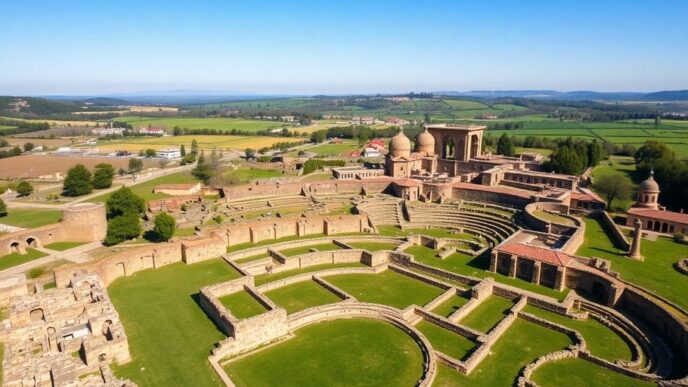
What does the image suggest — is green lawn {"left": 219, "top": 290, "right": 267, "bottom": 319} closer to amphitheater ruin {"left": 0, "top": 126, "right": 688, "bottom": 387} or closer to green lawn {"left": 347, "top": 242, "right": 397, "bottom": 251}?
amphitheater ruin {"left": 0, "top": 126, "right": 688, "bottom": 387}

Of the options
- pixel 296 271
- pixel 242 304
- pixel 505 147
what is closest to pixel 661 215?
pixel 296 271

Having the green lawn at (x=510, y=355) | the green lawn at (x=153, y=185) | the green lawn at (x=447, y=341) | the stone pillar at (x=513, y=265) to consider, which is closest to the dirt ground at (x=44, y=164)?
the green lawn at (x=153, y=185)

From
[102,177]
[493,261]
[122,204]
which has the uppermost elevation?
[122,204]

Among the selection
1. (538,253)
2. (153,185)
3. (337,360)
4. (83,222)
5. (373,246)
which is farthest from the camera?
(153,185)

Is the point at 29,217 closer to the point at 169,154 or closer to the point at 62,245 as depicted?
the point at 62,245

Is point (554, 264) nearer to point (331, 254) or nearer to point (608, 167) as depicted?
point (331, 254)

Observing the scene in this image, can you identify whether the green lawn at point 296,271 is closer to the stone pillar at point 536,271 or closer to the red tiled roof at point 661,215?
the stone pillar at point 536,271
